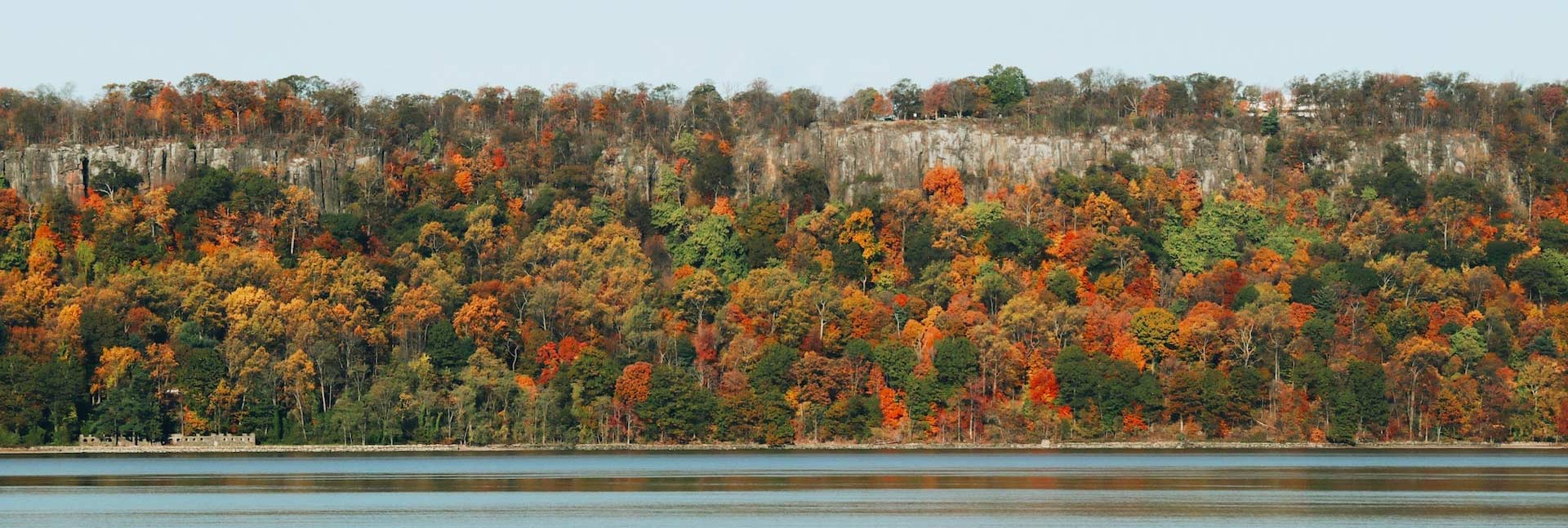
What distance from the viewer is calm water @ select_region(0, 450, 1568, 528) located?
6894cm

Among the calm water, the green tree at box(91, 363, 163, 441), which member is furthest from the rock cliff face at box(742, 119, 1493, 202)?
the green tree at box(91, 363, 163, 441)

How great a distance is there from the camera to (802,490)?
84312 mm

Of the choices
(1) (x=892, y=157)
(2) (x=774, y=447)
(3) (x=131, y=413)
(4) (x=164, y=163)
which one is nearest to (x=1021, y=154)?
(1) (x=892, y=157)

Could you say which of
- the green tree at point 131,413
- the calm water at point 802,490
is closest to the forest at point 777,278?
the green tree at point 131,413

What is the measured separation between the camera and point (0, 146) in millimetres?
176125

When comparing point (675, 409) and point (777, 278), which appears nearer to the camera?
point (675, 409)

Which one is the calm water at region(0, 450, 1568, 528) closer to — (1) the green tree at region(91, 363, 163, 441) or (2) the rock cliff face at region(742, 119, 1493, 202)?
(1) the green tree at region(91, 363, 163, 441)

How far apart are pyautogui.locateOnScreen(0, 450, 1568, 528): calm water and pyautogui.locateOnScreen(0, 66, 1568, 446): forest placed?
11795 millimetres

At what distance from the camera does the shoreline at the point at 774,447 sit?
421ft

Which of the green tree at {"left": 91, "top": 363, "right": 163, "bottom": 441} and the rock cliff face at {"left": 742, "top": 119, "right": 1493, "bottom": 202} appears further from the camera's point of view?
the rock cliff face at {"left": 742, "top": 119, "right": 1493, "bottom": 202}

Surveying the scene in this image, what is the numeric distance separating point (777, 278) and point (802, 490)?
227 feet

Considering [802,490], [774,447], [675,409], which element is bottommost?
[774,447]

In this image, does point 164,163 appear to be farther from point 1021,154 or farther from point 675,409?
point 1021,154

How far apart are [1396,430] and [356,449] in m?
61.6
